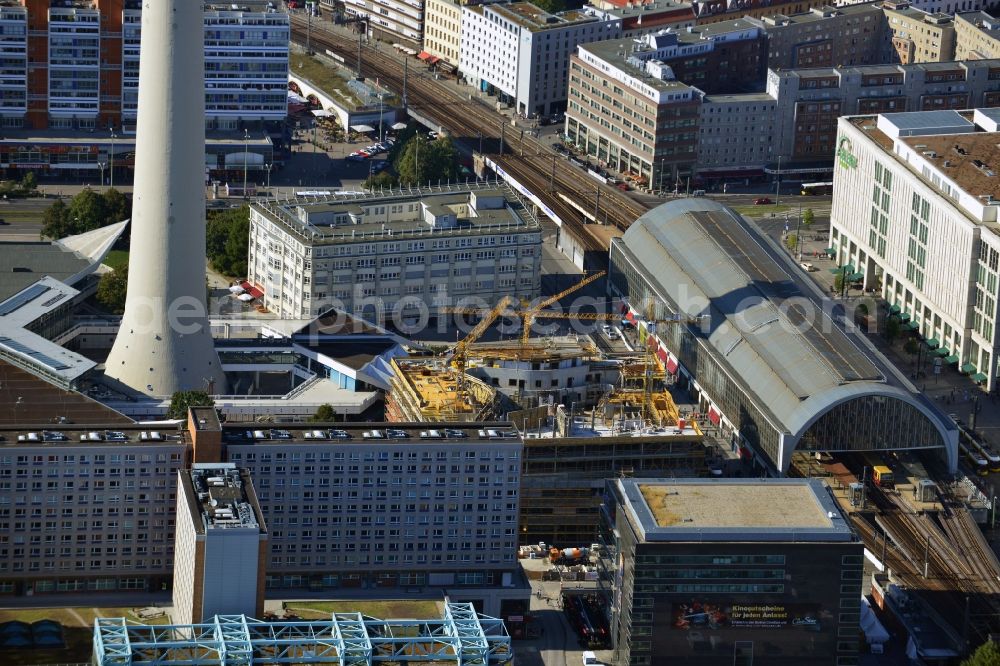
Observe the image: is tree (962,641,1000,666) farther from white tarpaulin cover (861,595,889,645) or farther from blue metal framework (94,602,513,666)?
blue metal framework (94,602,513,666)

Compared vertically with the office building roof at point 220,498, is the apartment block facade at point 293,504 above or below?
below

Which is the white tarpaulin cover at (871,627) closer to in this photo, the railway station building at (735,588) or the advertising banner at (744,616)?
the railway station building at (735,588)

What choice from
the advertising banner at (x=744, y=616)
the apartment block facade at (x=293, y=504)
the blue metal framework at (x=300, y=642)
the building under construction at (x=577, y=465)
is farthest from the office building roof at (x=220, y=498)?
the building under construction at (x=577, y=465)

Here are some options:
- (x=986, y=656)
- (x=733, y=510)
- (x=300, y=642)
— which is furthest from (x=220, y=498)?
(x=986, y=656)

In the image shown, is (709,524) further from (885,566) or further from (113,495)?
(113,495)

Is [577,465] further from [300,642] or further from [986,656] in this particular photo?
[300,642]

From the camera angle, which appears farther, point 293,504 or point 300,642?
point 293,504

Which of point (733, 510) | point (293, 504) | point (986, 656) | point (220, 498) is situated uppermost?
point (220, 498)

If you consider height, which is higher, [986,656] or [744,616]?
[744,616]
